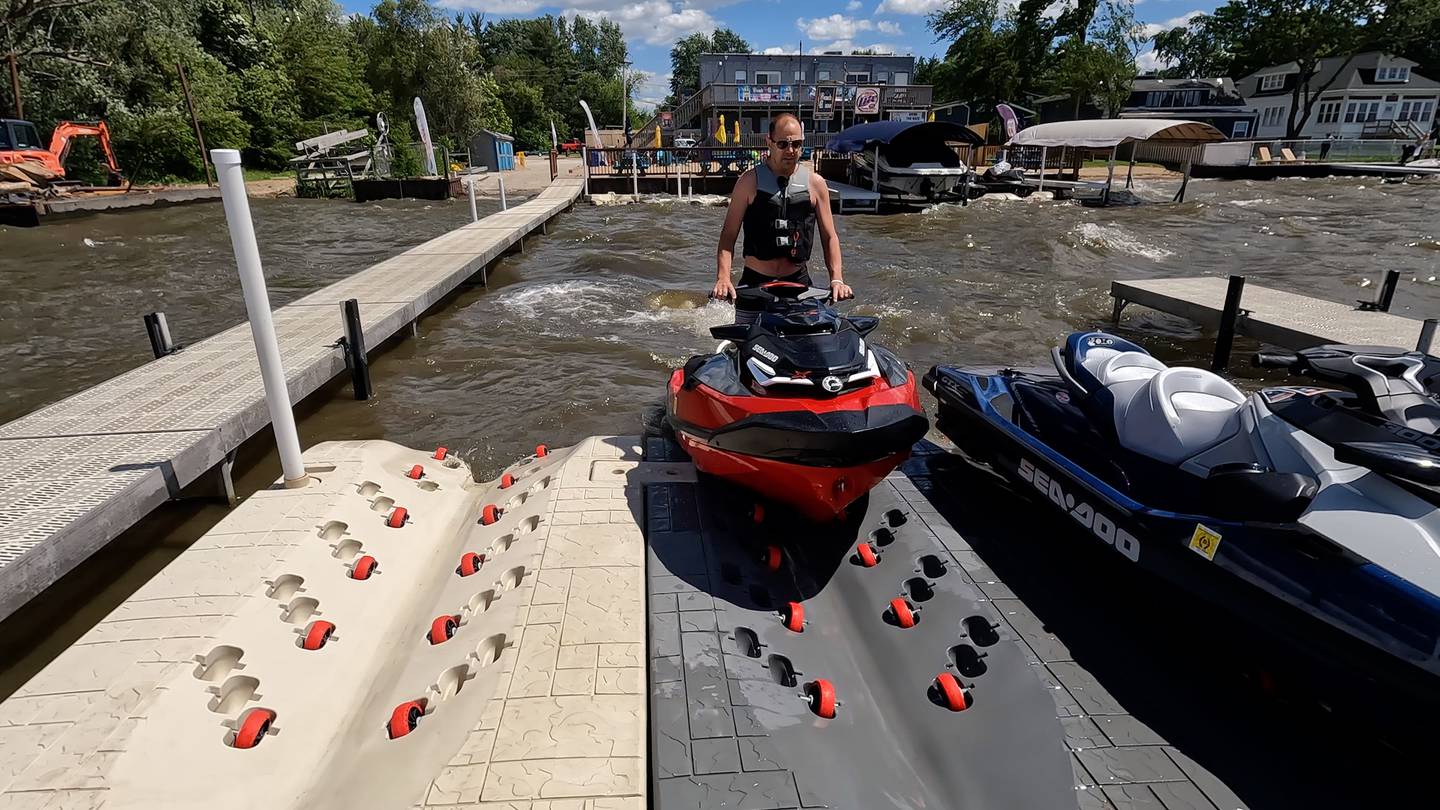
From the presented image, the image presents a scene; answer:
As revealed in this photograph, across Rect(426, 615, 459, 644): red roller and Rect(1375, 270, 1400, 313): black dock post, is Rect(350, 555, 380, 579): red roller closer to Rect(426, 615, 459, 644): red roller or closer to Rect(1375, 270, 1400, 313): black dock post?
Rect(426, 615, 459, 644): red roller

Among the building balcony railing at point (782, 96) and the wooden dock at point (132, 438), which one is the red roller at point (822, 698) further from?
the building balcony railing at point (782, 96)

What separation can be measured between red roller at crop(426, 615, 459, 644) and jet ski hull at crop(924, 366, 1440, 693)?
2716 mm

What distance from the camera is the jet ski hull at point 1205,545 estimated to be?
6.72 ft

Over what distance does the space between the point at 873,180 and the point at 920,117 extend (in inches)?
1075

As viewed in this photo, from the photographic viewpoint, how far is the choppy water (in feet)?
20.7

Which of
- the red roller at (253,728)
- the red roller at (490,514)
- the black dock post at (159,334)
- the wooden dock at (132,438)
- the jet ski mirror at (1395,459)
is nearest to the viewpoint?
the jet ski mirror at (1395,459)

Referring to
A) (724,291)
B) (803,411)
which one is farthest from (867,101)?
(803,411)

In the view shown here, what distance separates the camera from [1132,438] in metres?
3.07

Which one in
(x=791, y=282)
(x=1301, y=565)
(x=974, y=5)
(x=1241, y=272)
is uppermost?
(x=974, y=5)

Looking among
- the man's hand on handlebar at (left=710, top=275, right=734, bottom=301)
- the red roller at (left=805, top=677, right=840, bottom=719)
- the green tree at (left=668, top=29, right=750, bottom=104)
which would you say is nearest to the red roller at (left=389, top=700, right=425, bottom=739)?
the red roller at (left=805, top=677, right=840, bottom=719)

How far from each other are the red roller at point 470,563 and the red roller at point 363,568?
1.25ft

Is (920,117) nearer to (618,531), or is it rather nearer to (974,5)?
(974,5)

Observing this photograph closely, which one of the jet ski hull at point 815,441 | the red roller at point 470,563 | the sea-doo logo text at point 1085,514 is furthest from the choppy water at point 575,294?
the sea-doo logo text at point 1085,514

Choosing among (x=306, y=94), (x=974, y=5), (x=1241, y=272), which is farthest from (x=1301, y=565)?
(x=974, y=5)
